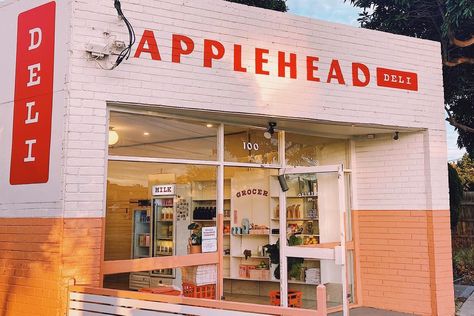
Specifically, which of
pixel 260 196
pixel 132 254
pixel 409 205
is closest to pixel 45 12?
pixel 132 254

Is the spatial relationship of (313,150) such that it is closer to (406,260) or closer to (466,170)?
(406,260)

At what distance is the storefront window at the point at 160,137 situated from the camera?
20.7ft

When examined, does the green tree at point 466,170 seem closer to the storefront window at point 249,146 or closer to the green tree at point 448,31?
the green tree at point 448,31

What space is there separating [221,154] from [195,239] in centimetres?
129

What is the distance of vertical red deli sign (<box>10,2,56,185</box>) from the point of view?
5891 millimetres

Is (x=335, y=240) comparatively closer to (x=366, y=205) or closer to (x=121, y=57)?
(x=366, y=205)

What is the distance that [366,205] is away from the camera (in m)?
8.77

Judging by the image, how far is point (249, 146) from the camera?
25.5 ft

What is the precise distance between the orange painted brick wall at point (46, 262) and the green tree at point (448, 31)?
32.3 ft

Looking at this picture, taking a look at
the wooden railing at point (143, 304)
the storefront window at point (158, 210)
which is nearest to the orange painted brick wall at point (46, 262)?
the wooden railing at point (143, 304)

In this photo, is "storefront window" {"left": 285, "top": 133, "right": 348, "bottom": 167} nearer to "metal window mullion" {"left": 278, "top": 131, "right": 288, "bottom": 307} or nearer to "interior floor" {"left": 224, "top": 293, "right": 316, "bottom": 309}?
"metal window mullion" {"left": 278, "top": 131, "right": 288, "bottom": 307}

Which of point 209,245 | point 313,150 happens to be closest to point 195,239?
point 209,245

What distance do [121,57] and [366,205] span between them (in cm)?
514

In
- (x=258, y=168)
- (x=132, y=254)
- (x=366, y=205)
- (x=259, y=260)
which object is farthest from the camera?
(x=259, y=260)
